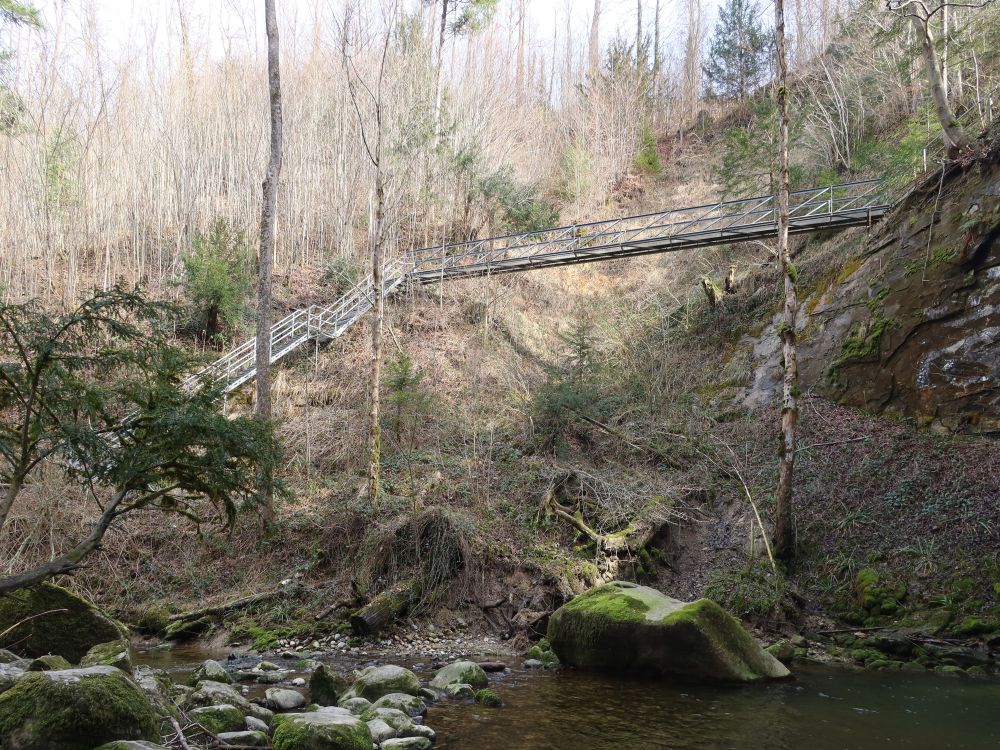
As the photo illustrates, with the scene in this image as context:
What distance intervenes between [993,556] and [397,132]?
58.0ft

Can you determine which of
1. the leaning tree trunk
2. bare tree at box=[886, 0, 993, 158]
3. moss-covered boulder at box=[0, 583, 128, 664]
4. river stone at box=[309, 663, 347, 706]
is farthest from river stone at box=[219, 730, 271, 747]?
the leaning tree trunk

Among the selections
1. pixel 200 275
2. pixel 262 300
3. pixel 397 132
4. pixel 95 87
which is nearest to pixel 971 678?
pixel 262 300

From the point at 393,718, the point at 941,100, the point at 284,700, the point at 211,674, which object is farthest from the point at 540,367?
the point at 393,718

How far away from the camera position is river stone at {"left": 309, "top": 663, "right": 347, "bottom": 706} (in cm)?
674

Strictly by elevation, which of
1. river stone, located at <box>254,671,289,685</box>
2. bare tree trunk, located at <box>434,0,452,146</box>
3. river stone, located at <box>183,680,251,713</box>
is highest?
bare tree trunk, located at <box>434,0,452,146</box>

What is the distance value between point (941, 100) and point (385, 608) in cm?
1263

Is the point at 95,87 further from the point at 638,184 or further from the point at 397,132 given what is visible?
the point at 638,184

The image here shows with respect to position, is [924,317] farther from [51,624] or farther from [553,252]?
[51,624]

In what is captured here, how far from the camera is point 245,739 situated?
518 cm

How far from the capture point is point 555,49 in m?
38.2

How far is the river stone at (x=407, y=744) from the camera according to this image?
5.29 metres

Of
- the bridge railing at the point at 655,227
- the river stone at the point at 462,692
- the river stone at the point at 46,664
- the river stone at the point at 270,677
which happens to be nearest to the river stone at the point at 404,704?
the river stone at the point at 462,692

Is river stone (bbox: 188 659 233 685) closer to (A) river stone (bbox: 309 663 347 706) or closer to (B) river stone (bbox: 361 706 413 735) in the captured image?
(A) river stone (bbox: 309 663 347 706)

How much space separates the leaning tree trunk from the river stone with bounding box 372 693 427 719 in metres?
12.9
